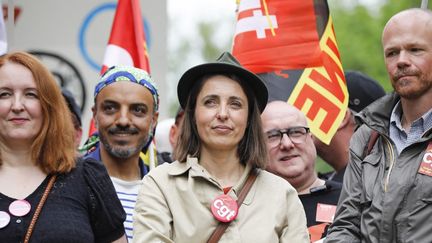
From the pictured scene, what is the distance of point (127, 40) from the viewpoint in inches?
344

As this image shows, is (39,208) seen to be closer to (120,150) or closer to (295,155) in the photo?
(120,150)

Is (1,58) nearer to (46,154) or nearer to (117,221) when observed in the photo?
(46,154)

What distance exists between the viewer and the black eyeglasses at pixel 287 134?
728 cm

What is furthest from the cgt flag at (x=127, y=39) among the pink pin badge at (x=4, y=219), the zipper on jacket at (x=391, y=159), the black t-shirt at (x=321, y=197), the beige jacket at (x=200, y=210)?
the zipper on jacket at (x=391, y=159)

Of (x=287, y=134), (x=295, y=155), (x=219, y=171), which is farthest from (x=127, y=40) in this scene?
(x=219, y=171)

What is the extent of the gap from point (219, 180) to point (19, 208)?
1064 millimetres

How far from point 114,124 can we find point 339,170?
1.96 metres

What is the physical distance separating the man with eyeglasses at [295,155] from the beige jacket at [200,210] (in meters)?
1.36

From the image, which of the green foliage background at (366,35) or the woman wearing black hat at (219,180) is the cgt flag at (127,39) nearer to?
the woman wearing black hat at (219,180)

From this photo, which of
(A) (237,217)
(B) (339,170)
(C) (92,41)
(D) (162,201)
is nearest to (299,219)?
(A) (237,217)

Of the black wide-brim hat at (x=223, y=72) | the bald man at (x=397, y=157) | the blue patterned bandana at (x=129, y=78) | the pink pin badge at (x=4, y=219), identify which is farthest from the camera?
the blue patterned bandana at (x=129, y=78)

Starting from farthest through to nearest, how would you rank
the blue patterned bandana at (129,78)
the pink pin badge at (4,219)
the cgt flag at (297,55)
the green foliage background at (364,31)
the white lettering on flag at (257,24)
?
the green foliage background at (364,31)
the white lettering on flag at (257,24)
the cgt flag at (297,55)
the blue patterned bandana at (129,78)
the pink pin badge at (4,219)

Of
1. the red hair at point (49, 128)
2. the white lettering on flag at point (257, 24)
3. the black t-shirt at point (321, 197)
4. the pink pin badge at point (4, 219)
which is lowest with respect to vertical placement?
the black t-shirt at point (321, 197)

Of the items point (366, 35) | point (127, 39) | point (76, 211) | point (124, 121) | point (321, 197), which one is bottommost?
point (321, 197)
